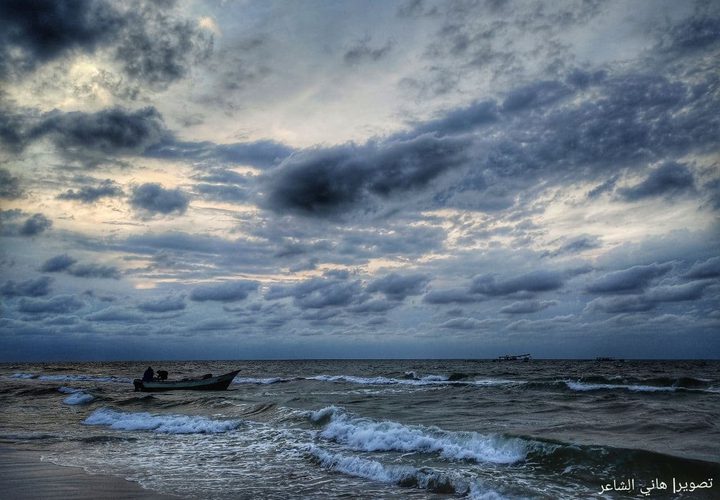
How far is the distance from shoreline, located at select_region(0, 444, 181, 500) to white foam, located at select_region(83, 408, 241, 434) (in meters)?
7.40

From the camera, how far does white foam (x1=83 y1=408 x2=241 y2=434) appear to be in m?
20.2

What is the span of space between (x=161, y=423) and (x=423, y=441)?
13363 mm

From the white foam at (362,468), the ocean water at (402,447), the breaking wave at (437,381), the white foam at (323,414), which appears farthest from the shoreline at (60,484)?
the breaking wave at (437,381)

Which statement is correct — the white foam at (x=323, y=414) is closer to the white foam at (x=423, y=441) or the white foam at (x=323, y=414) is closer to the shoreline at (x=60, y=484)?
the white foam at (x=423, y=441)

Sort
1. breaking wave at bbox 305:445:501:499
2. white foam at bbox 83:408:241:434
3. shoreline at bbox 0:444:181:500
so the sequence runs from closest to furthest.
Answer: shoreline at bbox 0:444:181:500 → breaking wave at bbox 305:445:501:499 → white foam at bbox 83:408:241:434

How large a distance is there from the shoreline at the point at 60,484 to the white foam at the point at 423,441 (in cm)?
696

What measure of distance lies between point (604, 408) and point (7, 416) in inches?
1223

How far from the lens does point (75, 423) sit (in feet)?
75.1

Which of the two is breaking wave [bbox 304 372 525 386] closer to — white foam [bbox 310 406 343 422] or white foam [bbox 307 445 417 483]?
white foam [bbox 310 406 343 422]

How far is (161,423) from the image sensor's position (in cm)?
2161

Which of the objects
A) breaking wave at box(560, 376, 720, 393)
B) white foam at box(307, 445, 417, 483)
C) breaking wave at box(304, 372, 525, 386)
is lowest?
breaking wave at box(304, 372, 525, 386)

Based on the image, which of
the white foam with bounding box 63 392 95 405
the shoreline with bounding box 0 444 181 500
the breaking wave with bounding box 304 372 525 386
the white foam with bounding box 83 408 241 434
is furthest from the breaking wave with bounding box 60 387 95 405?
the breaking wave with bounding box 304 372 525 386

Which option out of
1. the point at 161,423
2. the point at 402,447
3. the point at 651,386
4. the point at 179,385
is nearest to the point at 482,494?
the point at 402,447

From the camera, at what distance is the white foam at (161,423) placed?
66.3 ft
